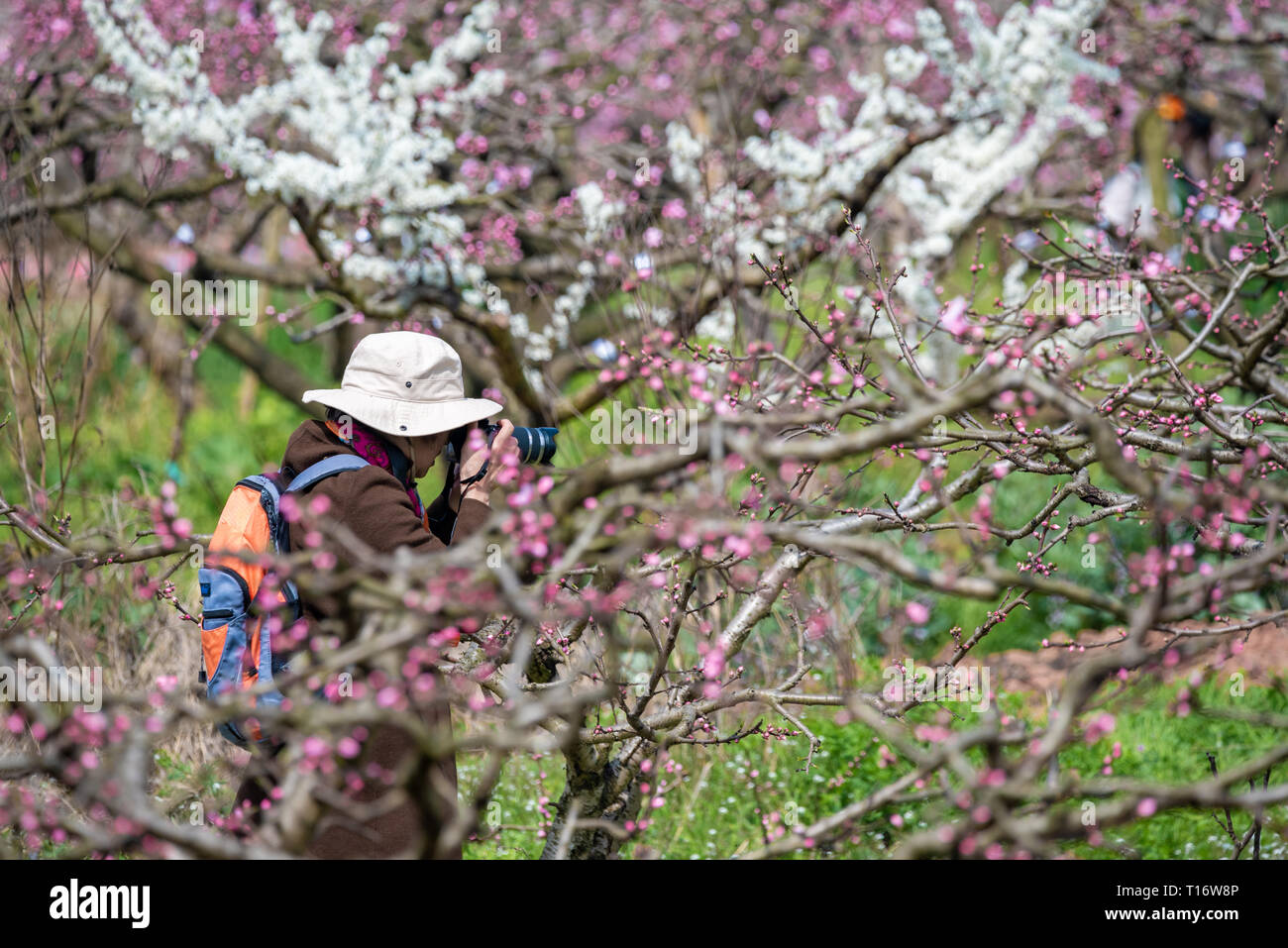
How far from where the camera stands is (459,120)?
23.4ft

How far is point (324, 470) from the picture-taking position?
2307mm

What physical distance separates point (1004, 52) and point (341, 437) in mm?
4868

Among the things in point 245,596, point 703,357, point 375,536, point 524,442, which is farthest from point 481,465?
point 703,357

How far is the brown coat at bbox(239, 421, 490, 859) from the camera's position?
2230 millimetres

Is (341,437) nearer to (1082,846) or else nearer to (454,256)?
(1082,846)

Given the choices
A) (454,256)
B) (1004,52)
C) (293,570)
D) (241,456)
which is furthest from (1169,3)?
(293,570)

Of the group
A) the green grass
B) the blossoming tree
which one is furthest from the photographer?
the green grass

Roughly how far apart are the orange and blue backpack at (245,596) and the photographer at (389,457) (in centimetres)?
4

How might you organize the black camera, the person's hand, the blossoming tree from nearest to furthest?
1. the blossoming tree
2. the person's hand
3. the black camera

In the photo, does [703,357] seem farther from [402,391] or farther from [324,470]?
[324,470]

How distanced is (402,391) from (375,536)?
13.9 inches

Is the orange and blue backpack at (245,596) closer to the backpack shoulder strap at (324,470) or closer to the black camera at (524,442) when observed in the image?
the backpack shoulder strap at (324,470)

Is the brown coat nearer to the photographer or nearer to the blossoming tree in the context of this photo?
the photographer
